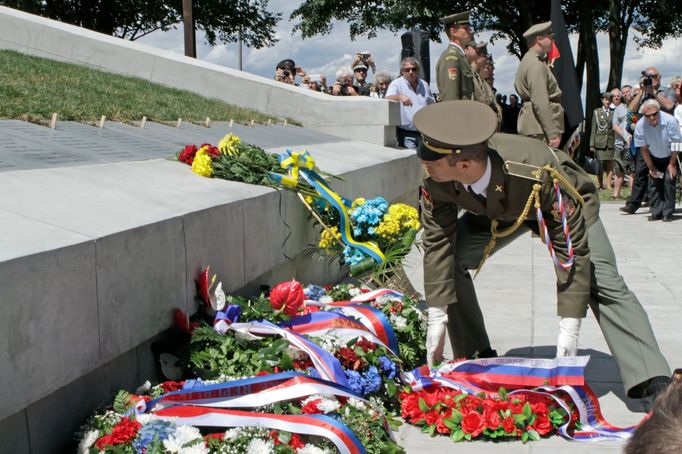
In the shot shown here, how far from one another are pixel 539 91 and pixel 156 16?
26452 mm

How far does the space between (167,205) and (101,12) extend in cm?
3075

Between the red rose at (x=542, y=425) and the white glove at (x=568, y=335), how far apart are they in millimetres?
354

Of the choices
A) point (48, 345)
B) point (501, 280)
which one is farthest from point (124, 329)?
point (501, 280)

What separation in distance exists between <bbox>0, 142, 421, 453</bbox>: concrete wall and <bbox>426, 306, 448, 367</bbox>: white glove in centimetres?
106

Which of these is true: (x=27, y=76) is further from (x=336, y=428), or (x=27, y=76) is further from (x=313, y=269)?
(x=336, y=428)

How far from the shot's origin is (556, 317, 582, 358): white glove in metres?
4.31

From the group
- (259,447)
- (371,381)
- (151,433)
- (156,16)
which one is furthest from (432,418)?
(156,16)

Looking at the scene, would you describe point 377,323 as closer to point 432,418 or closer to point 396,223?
point 432,418

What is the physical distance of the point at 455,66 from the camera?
8.02 meters

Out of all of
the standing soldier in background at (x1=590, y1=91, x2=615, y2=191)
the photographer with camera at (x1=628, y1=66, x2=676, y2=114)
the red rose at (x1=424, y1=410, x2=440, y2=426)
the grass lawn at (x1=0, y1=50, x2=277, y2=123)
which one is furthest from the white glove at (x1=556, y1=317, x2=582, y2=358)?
the standing soldier in background at (x1=590, y1=91, x2=615, y2=191)

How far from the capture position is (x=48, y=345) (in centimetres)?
304

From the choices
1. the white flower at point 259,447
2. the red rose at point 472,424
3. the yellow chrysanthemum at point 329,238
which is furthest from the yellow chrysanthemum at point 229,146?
the white flower at point 259,447

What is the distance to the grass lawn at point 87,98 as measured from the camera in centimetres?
691

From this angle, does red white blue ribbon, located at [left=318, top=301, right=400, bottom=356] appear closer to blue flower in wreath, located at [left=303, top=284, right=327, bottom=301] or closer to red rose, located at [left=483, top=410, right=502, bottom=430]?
blue flower in wreath, located at [left=303, top=284, right=327, bottom=301]
